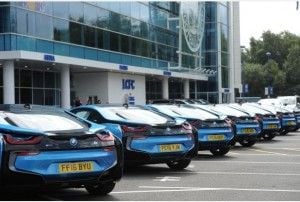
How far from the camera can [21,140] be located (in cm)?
741

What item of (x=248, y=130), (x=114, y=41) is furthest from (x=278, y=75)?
(x=248, y=130)

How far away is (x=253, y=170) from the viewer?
38.5 ft

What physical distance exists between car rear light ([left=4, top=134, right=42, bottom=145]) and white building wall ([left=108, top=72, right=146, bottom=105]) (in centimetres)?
3155

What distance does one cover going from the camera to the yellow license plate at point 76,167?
7535 mm

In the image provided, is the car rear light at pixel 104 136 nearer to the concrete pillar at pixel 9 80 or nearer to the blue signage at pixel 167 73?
the concrete pillar at pixel 9 80

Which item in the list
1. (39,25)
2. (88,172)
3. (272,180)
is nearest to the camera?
(88,172)

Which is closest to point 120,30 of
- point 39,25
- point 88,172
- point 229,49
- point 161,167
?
point 39,25

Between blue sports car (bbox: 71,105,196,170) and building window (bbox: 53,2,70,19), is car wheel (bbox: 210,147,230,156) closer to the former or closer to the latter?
blue sports car (bbox: 71,105,196,170)

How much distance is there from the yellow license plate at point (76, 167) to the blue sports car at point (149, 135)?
109 inches

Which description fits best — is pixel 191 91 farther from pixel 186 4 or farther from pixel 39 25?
pixel 39 25

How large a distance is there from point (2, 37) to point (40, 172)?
23.5m

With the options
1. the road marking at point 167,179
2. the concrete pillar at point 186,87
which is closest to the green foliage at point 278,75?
the concrete pillar at point 186,87

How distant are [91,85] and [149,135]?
2892 centimetres

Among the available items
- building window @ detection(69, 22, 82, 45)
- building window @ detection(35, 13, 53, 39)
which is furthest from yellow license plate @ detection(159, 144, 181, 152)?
building window @ detection(69, 22, 82, 45)
